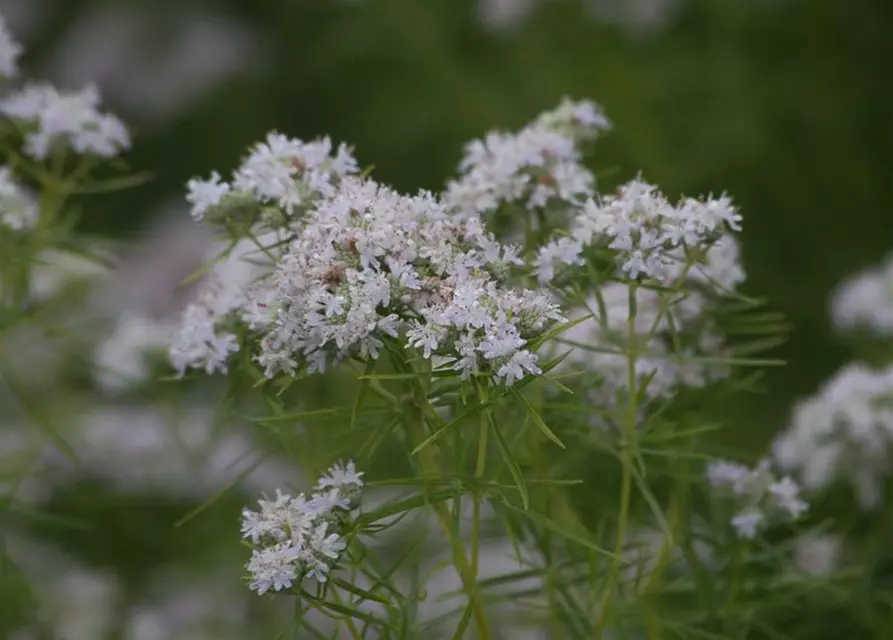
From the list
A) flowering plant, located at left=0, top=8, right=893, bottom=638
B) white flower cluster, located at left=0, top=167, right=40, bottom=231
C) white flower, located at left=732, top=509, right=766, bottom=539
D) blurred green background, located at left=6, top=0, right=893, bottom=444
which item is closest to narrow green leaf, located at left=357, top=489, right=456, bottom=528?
flowering plant, located at left=0, top=8, right=893, bottom=638

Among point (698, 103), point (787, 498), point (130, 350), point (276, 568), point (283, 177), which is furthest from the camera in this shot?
point (698, 103)

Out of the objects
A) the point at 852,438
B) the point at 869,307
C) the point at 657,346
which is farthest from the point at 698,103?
the point at 657,346

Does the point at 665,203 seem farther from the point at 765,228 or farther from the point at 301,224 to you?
the point at 765,228

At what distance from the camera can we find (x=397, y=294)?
59 cm

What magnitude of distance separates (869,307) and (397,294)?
76 cm

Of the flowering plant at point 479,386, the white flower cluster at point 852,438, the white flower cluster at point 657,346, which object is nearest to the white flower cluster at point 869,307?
the flowering plant at point 479,386

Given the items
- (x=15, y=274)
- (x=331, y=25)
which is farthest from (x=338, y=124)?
(x=15, y=274)

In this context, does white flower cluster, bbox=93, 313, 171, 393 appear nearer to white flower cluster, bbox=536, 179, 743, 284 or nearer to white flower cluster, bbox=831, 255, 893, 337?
white flower cluster, bbox=536, 179, 743, 284

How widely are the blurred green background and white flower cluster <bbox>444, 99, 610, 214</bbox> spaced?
76cm

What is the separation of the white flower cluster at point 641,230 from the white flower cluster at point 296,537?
17cm

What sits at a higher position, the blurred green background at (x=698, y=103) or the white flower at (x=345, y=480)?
the blurred green background at (x=698, y=103)

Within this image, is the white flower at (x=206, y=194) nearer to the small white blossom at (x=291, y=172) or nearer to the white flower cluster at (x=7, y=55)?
the small white blossom at (x=291, y=172)

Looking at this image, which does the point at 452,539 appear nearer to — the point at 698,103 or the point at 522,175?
the point at 522,175

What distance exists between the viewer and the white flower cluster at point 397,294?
0.57 meters
